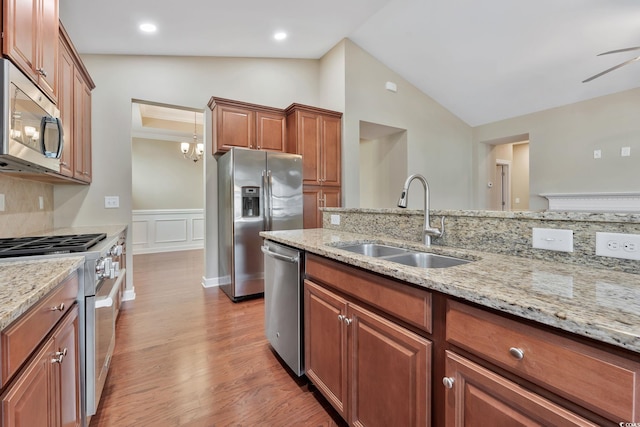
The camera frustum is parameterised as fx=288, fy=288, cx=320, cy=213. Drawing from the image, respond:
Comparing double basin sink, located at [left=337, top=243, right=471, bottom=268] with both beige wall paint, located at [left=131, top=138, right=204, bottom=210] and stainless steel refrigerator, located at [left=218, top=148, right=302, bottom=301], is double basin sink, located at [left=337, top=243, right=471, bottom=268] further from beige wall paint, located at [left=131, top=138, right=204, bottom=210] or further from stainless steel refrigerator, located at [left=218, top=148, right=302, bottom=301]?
beige wall paint, located at [left=131, top=138, right=204, bottom=210]

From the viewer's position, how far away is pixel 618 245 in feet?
3.27

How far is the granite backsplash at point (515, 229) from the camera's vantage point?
3.32 feet

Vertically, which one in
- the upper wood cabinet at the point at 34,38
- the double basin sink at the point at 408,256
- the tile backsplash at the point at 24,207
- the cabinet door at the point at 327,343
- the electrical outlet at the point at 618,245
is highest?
the upper wood cabinet at the point at 34,38

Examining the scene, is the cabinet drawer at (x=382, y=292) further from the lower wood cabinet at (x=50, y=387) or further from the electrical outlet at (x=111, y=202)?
the electrical outlet at (x=111, y=202)

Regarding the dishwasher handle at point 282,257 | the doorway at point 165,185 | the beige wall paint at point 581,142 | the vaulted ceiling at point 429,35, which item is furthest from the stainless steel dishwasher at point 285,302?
the beige wall paint at point 581,142

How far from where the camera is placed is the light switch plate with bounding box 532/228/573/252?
112 centimetres

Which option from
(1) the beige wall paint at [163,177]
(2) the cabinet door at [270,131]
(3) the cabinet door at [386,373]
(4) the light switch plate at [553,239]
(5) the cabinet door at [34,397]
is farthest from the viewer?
(1) the beige wall paint at [163,177]

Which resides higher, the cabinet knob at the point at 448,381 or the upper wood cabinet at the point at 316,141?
the upper wood cabinet at the point at 316,141

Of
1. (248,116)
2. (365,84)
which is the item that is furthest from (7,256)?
(365,84)

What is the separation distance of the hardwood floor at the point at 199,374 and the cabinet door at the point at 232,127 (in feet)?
6.33

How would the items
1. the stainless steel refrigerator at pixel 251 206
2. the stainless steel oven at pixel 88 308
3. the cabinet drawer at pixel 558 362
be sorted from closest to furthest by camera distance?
1. the cabinet drawer at pixel 558 362
2. the stainless steel oven at pixel 88 308
3. the stainless steel refrigerator at pixel 251 206

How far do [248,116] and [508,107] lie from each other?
4781 mm

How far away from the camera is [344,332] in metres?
1.39

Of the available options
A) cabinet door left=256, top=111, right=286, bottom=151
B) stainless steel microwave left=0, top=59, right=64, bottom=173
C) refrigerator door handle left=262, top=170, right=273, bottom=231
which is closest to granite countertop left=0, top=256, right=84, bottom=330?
stainless steel microwave left=0, top=59, right=64, bottom=173
